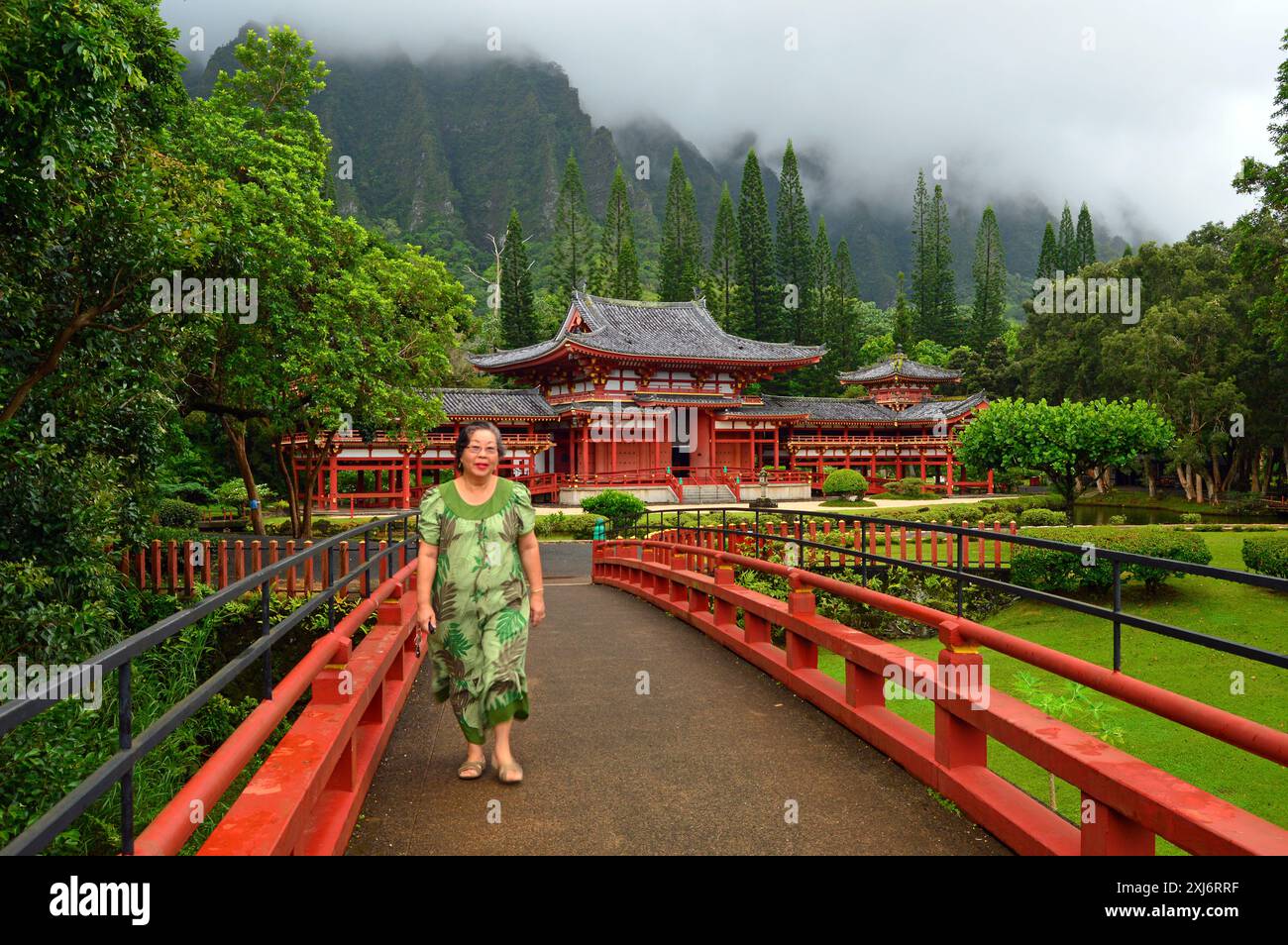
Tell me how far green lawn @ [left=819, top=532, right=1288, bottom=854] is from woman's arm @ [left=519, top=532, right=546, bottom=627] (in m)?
5.60

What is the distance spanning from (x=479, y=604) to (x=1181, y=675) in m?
11.7

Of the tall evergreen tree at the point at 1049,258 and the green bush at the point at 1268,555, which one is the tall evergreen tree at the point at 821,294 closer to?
the tall evergreen tree at the point at 1049,258

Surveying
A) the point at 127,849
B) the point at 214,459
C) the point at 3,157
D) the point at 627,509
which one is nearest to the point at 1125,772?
the point at 127,849

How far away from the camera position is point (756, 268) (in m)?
62.2

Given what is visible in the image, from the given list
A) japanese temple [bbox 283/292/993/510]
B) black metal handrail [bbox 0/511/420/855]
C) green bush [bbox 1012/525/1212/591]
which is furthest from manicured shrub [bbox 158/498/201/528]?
black metal handrail [bbox 0/511/420/855]

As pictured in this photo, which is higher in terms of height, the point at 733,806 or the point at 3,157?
the point at 3,157

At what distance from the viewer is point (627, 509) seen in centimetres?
2844

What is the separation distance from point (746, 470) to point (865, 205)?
462 feet

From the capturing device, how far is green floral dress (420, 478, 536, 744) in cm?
432

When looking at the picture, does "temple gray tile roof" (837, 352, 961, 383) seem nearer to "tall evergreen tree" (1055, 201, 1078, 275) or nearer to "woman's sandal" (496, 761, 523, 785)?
"tall evergreen tree" (1055, 201, 1078, 275)

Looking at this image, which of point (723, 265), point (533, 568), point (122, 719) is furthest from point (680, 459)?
point (122, 719)

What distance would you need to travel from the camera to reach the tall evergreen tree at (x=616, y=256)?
195ft

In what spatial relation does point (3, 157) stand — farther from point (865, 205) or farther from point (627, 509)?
point (865, 205)
